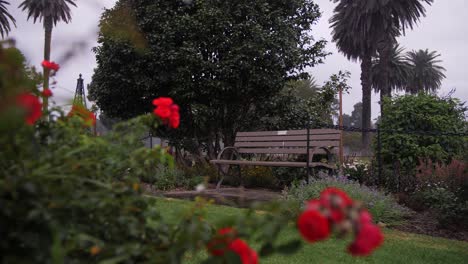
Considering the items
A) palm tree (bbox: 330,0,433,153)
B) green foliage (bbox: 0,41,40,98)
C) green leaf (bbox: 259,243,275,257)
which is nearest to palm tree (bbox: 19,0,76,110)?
green foliage (bbox: 0,41,40,98)

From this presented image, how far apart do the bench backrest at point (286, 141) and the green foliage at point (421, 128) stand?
133cm

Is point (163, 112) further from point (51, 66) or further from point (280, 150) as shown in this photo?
point (280, 150)

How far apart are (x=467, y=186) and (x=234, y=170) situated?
15.9 feet

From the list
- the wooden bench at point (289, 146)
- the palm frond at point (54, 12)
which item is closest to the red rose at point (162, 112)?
the palm frond at point (54, 12)

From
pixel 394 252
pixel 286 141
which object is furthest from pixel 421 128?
pixel 394 252

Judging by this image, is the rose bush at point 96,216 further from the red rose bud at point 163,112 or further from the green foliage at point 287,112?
the green foliage at point 287,112

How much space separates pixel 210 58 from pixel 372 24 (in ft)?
55.5

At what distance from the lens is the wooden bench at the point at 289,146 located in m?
6.99

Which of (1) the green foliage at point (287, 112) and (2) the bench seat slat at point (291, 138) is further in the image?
(1) the green foliage at point (287, 112)

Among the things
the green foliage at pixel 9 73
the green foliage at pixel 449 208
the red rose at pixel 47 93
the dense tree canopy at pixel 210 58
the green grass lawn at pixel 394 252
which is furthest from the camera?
the dense tree canopy at pixel 210 58

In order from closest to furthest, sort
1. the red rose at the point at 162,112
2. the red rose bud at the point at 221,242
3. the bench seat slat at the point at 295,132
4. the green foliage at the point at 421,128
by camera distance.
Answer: the red rose bud at the point at 221,242 → the red rose at the point at 162,112 → the bench seat slat at the point at 295,132 → the green foliage at the point at 421,128

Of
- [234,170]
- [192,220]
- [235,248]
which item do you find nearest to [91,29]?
[192,220]

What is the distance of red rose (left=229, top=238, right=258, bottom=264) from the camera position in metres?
1.01

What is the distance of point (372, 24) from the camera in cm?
2455
